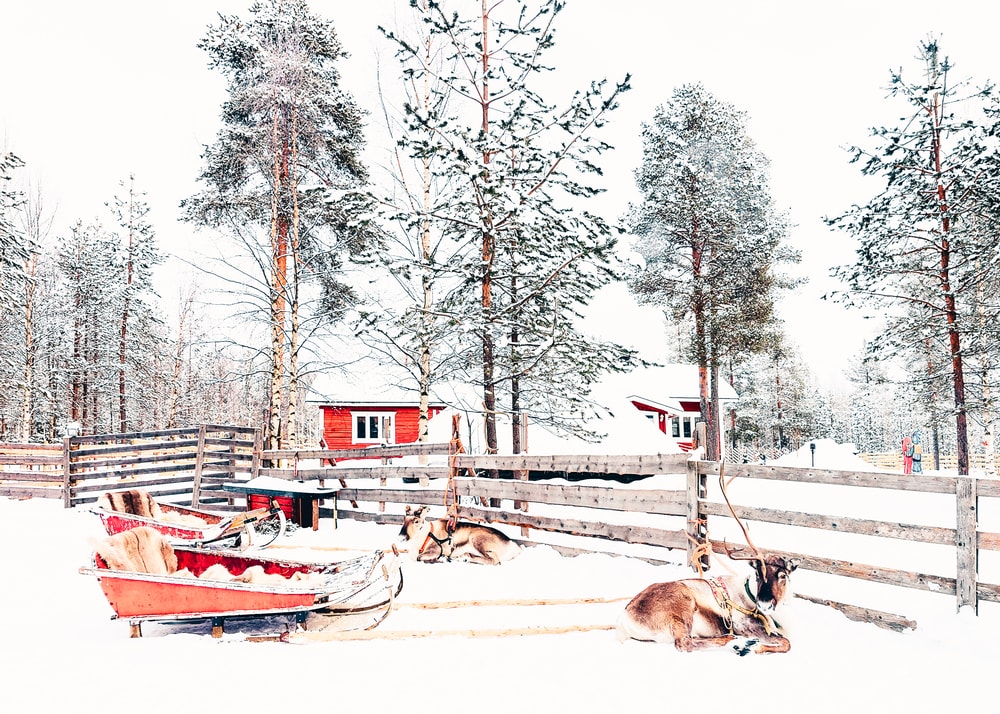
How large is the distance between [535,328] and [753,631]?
669 centimetres

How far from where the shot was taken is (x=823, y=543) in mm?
9531

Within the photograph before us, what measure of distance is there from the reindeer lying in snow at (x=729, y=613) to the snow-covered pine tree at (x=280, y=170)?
12.7m

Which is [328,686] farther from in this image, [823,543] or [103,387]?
[103,387]

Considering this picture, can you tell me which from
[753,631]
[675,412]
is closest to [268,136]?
[753,631]

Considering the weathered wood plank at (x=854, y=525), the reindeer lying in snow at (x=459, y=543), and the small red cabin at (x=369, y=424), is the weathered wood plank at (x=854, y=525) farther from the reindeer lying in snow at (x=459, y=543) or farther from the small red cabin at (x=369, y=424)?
the small red cabin at (x=369, y=424)

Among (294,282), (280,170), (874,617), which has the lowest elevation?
(874,617)

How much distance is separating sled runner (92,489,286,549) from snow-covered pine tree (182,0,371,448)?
286 inches

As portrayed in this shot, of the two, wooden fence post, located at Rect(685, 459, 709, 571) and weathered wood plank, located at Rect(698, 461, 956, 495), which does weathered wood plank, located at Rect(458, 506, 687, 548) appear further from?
weathered wood plank, located at Rect(698, 461, 956, 495)

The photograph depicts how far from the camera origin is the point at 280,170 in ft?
53.0

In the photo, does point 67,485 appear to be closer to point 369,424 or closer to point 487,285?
point 487,285

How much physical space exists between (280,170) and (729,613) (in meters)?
15.2

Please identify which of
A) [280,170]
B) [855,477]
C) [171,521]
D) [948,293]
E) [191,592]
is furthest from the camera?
[280,170]

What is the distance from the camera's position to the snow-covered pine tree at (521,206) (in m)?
10.1

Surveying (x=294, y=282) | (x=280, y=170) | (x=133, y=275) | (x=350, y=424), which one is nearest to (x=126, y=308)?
(x=133, y=275)
